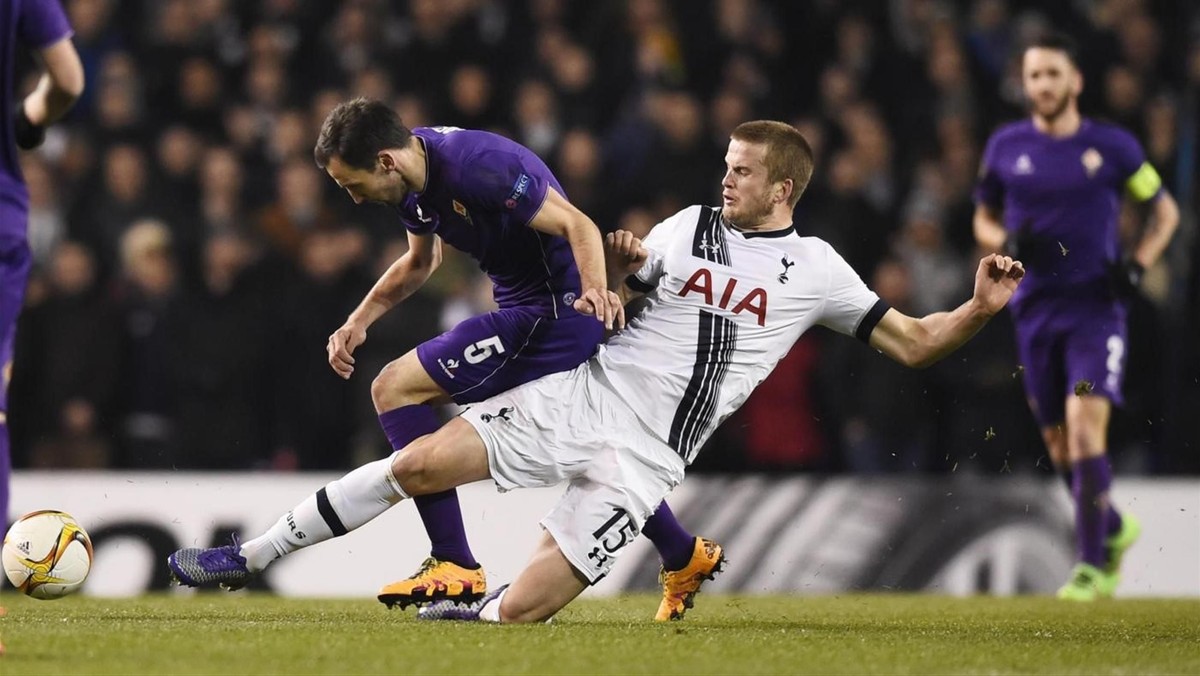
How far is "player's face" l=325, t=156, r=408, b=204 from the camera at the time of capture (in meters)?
5.43

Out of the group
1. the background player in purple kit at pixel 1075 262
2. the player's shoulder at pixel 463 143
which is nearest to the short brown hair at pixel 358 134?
the player's shoulder at pixel 463 143

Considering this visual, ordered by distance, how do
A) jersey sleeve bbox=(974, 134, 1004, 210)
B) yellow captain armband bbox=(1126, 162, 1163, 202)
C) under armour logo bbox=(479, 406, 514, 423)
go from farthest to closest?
jersey sleeve bbox=(974, 134, 1004, 210) < yellow captain armband bbox=(1126, 162, 1163, 202) < under armour logo bbox=(479, 406, 514, 423)

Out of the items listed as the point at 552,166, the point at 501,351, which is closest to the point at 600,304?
the point at 501,351

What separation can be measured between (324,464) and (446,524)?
3410mm

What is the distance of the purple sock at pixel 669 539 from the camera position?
20.1ft

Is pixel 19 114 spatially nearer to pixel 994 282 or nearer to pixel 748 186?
pixel 748 186

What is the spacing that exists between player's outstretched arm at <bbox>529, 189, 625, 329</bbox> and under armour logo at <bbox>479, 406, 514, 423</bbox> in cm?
48

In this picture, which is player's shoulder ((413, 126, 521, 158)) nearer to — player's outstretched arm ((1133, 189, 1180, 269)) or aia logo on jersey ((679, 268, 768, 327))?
aia logo on jersey ((679, 268, 768, 327))

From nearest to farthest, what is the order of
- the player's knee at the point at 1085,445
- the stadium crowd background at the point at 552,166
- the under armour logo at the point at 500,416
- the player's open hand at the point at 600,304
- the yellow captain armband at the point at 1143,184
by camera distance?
the player's open hand at the point at 600,304, the under armour logo at the point at 500,416, the player's knee at the point at 1085,445, the yellow captain armband at the point at 1143,184, the stadium crowd background at the point at 552,166

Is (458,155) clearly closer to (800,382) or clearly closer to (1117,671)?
(1117,671)

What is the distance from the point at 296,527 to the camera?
18.4 ft

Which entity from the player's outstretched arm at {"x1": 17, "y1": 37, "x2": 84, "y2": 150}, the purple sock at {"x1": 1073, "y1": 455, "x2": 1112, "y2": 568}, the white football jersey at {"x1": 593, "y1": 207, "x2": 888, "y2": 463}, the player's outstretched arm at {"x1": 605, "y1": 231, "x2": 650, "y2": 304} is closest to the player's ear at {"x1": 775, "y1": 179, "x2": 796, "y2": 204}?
the white football jersey at {"x1": 593, "y1": 207, "x2": 888, "y2": 463}

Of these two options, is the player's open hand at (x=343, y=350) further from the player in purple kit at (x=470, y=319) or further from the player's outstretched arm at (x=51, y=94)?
the player's outstretched arm at (x=51, y=94)

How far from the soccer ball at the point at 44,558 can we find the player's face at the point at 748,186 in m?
2.45
